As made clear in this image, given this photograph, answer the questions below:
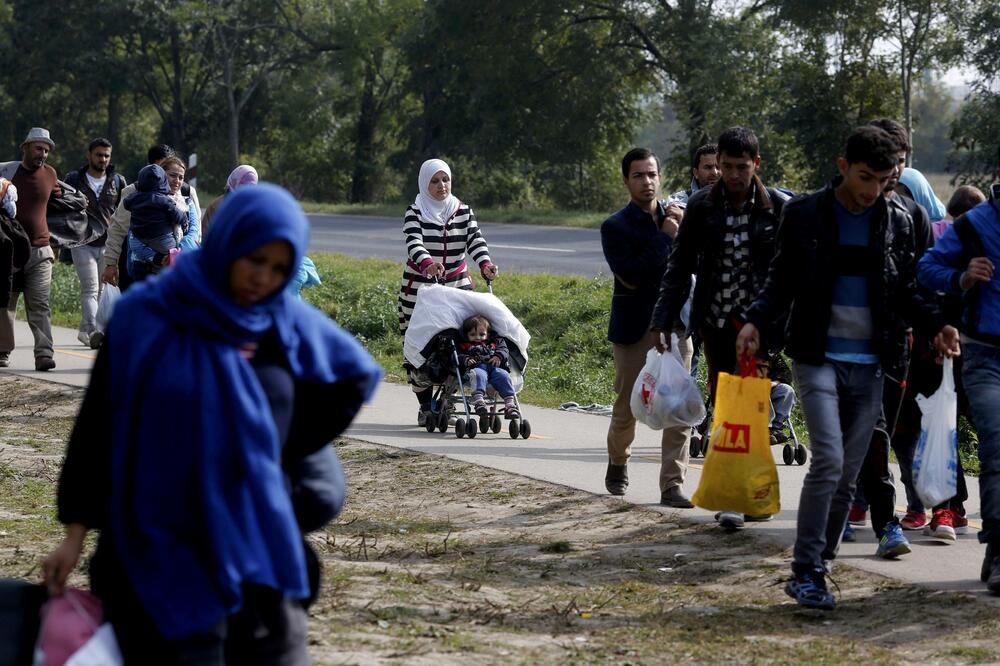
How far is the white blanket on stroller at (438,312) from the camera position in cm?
1080

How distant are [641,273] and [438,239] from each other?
10.2ft

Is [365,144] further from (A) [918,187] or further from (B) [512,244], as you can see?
(A) [918,187]

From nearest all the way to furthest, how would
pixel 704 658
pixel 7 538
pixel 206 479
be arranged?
pixel 206 479 < pixel 704 658 < pixel 7 538

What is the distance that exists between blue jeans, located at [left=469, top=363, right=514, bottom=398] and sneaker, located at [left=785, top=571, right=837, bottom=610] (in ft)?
15.6

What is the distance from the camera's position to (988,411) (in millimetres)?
6590

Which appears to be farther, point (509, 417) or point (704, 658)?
point (509, 417)

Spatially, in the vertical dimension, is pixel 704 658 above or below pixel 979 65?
below

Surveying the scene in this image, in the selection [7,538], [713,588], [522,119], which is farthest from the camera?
[522,119]

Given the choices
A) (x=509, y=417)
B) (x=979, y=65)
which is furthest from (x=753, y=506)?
(x=979, y=65)

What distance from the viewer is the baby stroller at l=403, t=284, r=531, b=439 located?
10.8 m

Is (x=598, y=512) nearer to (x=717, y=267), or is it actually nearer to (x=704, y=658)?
(x=717, y=267)

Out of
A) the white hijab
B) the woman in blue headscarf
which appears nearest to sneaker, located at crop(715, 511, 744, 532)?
the white hijab

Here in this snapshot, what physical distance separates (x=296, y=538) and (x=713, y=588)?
3563 millimetres

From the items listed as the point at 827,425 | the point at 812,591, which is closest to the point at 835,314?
the point at 827,425
